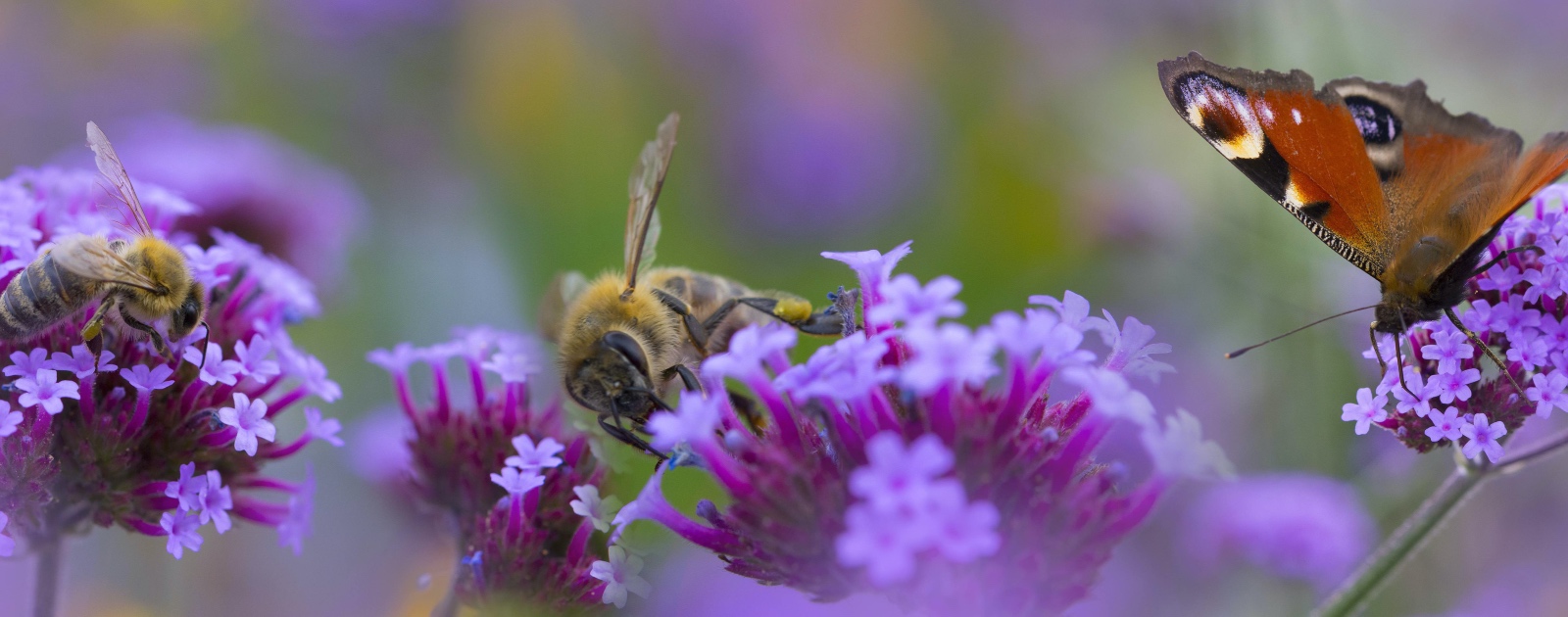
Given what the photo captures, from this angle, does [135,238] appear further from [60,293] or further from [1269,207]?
[1269,207]

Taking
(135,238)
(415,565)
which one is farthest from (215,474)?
(415,565)

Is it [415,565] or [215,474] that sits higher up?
[215,474]

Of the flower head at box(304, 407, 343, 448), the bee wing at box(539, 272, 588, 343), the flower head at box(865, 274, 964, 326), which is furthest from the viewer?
the bee wing at box(539, 272, 588, 343)

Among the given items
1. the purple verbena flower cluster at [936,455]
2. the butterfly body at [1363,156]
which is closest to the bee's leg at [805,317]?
the purple verbena flower cluster at [936,455]

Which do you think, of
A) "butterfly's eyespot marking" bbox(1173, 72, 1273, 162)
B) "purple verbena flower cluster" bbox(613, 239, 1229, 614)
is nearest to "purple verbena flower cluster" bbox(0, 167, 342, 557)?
"purple verbena flower cluster" bbox(613, 239, 1229, 614)

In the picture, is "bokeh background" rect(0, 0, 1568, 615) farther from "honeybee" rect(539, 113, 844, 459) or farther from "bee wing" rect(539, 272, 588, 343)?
"honeybee" rect(539, 113, 844, 459)

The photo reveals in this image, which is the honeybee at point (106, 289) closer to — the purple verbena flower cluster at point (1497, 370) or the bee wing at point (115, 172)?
the bee wing at point (115, 172)
